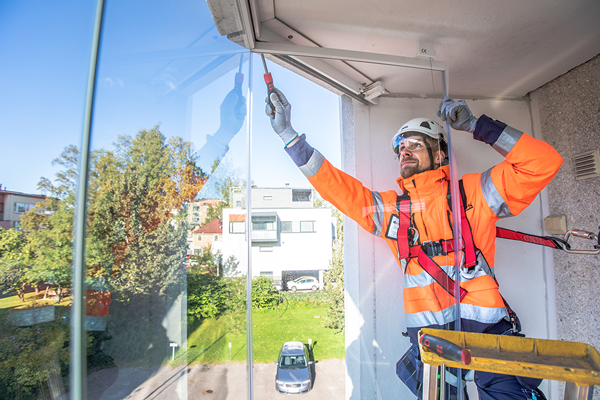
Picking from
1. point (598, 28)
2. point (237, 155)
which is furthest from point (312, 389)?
point (598, 28)

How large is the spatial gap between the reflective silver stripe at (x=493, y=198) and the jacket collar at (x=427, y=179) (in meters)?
0.17

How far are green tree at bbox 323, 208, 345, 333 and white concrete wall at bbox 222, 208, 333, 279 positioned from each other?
5cm

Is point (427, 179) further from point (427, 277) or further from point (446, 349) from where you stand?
point (446, 349)

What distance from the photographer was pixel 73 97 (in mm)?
523

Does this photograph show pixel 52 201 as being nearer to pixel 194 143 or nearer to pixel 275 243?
pixel 194 143

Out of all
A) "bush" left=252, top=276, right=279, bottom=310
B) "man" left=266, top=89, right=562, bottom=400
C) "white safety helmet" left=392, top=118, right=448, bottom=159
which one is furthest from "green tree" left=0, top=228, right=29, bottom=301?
"white safety helmet" left=392, top=118, right=448, bottom=159

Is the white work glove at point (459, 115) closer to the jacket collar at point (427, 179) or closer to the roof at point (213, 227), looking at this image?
the jacket collar at point (427, 179)

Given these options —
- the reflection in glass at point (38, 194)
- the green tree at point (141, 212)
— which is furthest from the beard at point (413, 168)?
the reflection in glass at point (38, 194)

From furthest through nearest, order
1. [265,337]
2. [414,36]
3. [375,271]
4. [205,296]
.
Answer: [375,271] < [414,36] < [265,337] < [205,296]

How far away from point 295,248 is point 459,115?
107cm

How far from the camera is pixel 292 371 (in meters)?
1.40

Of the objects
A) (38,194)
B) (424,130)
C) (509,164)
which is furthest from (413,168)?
(38,194)

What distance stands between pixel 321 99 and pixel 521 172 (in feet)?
3.33

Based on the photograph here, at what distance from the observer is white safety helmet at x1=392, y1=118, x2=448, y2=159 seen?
1.64m
